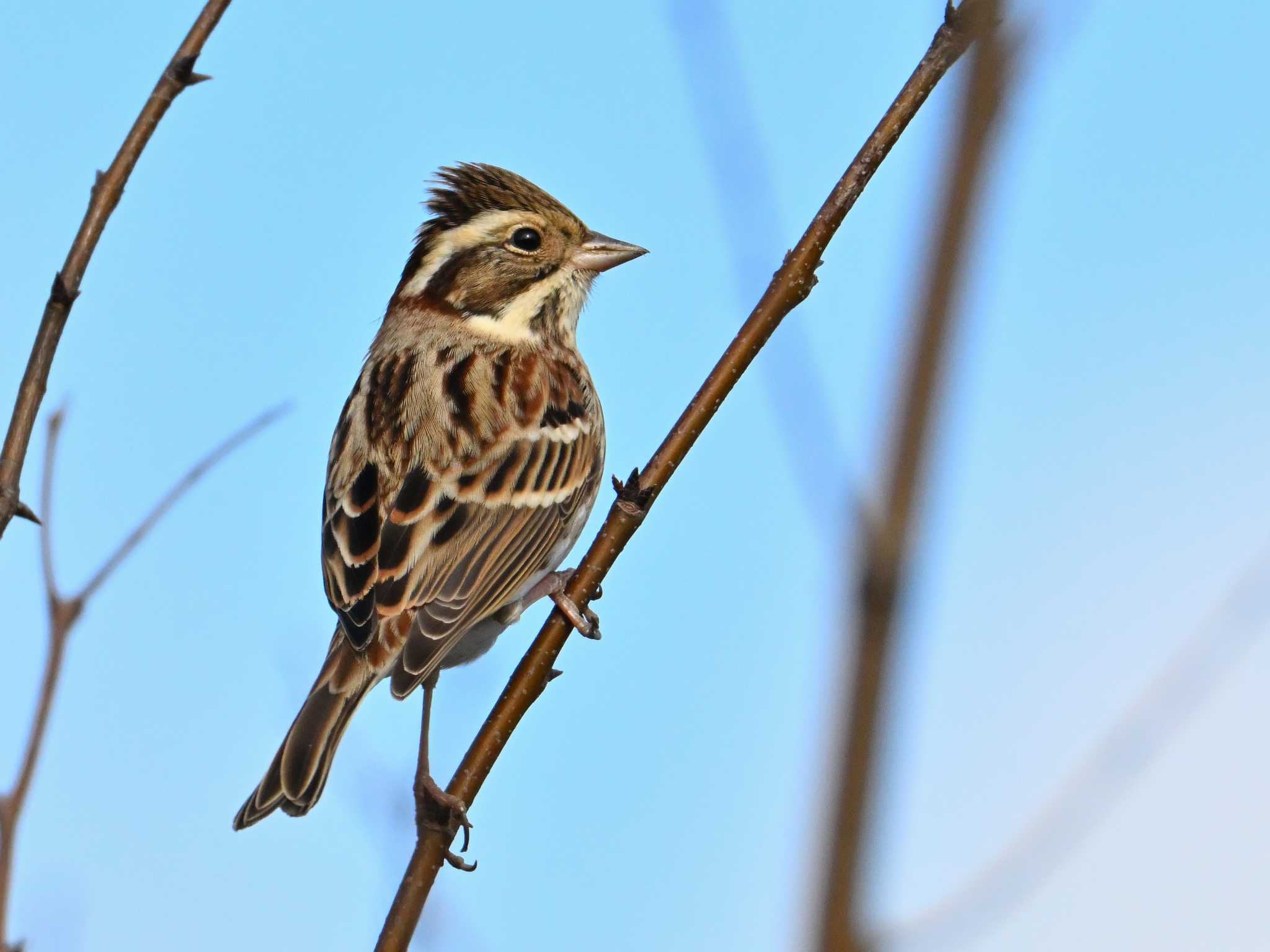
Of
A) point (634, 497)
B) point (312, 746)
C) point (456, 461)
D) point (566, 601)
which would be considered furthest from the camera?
point (456, 461)

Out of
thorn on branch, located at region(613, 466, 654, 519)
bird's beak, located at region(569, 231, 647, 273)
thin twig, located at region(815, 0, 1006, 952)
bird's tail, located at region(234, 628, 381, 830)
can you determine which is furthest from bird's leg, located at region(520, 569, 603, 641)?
thin twig, located at region(815, 0, 1006, 952)

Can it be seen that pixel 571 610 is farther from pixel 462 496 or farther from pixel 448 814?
pixel 462 496

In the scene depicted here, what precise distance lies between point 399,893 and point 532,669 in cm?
91

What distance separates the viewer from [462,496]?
23.7ft

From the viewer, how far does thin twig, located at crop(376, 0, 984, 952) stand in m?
3.98

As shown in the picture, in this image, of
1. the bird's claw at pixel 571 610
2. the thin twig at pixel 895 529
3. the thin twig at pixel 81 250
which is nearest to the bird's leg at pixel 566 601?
the bird's claw at pixel 571 610

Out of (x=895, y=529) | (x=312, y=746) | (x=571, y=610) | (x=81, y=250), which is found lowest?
(x=312, y=746)

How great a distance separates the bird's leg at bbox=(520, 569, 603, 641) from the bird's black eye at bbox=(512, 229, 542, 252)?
8.04 ft

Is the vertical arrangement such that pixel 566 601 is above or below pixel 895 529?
below

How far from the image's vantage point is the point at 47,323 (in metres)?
4.10

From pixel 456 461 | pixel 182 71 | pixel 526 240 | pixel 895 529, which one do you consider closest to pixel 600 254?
pixel 526 240

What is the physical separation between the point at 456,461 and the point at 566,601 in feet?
7.60

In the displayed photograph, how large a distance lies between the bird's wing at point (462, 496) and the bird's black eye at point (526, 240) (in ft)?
2.54

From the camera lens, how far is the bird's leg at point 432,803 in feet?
16.0
